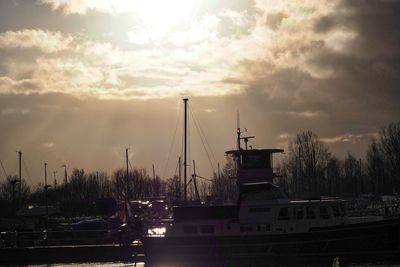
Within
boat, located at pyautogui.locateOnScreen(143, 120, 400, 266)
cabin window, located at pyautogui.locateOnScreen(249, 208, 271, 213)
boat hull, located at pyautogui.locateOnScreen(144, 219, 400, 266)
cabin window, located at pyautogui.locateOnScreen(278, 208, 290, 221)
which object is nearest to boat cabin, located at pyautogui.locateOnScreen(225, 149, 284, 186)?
boat, located at pyautogui.locateOnScreen(143, 120, 400, 266)

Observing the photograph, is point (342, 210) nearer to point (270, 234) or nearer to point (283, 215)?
point (283, 215)

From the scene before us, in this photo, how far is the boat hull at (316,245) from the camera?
36562 mm

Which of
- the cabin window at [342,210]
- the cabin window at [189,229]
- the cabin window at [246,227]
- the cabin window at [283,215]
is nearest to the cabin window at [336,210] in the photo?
the cabin window at [342,210]

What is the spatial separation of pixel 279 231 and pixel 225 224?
3540 millimetres

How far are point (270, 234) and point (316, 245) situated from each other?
2929mm

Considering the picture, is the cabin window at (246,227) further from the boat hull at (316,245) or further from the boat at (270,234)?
the boat hull at (316,245)

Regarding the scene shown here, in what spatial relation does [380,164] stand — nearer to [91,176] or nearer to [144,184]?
[144,184]

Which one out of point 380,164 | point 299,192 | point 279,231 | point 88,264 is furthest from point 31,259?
point 380,164

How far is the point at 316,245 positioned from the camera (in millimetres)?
36594

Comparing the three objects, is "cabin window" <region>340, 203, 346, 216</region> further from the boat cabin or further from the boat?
the boat cabin

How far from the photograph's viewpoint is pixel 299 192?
113m

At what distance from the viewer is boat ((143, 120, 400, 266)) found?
36.7 m

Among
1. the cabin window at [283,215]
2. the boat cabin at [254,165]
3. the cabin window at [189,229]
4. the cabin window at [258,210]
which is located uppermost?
the boat cabin at [254,165]

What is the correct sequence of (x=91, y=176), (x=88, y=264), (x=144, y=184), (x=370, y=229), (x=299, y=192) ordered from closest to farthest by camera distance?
(x=370, y=229), (x=88, y=264), (x=299, y=192), (x=144, y=184), (x=91, y=176)
